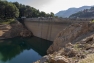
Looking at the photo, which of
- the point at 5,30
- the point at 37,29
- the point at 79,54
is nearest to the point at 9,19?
the point at 5,30

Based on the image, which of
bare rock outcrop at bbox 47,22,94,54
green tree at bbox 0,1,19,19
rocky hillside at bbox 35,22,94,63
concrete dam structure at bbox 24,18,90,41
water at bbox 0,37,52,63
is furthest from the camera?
green tree at bbox 0,1,19,19

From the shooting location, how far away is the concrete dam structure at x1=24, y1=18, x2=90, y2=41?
2133 inches

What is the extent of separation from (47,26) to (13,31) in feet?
61.7

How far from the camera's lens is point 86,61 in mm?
11906

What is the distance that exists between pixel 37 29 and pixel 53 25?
15028 mm

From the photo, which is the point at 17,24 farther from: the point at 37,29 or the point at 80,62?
the point at 80,62

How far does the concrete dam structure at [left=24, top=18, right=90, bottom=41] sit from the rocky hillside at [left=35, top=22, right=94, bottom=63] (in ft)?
55.6

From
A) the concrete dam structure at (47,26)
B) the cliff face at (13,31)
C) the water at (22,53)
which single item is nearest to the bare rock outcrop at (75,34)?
the water at (22,53)

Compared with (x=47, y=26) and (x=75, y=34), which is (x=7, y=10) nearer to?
(x=47, y=26)

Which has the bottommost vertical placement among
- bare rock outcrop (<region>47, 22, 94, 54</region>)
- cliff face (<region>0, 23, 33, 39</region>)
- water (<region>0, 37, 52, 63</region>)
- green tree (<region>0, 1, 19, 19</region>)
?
water (<region>0, 37, 52, 63</region>)

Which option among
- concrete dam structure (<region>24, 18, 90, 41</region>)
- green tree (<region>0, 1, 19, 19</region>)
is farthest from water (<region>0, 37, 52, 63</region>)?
green tree (<region>0, 1, 19, 19</region>)

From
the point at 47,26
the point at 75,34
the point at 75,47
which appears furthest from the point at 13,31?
the point at 75,47

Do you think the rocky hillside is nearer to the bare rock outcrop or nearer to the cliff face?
the bare rock outcrop

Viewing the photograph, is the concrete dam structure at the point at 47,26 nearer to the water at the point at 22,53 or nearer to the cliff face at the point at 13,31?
the cliff face at the point at 13,31
